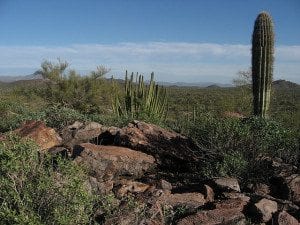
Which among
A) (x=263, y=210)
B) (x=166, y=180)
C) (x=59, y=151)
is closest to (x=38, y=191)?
(x=263, y=210)

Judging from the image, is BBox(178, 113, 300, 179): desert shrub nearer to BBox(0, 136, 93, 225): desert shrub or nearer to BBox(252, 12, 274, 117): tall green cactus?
BBox(0, 136, 93, 225): desert shrub

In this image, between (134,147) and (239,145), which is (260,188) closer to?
(239,145)

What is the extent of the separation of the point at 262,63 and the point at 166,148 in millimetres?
4898

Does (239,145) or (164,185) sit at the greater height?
(239,145)

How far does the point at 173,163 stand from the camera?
830 cm

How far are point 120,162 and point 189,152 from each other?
1443 mm

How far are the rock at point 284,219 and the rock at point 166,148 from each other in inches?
95.7

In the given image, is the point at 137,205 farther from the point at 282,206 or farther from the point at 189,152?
the point at 189,152

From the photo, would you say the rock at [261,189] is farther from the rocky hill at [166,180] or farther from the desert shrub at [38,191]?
the desert shrub at [38,191]

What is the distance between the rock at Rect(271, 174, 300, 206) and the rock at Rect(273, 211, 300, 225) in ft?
3.12

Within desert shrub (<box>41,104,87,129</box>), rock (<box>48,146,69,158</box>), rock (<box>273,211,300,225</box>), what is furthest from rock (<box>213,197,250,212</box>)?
desert shrub (<box>41,104,87,129</box>)

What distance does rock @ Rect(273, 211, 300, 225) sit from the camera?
5.54m

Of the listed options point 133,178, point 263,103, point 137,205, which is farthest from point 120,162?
point 263,103

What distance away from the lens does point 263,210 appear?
5.91 m
